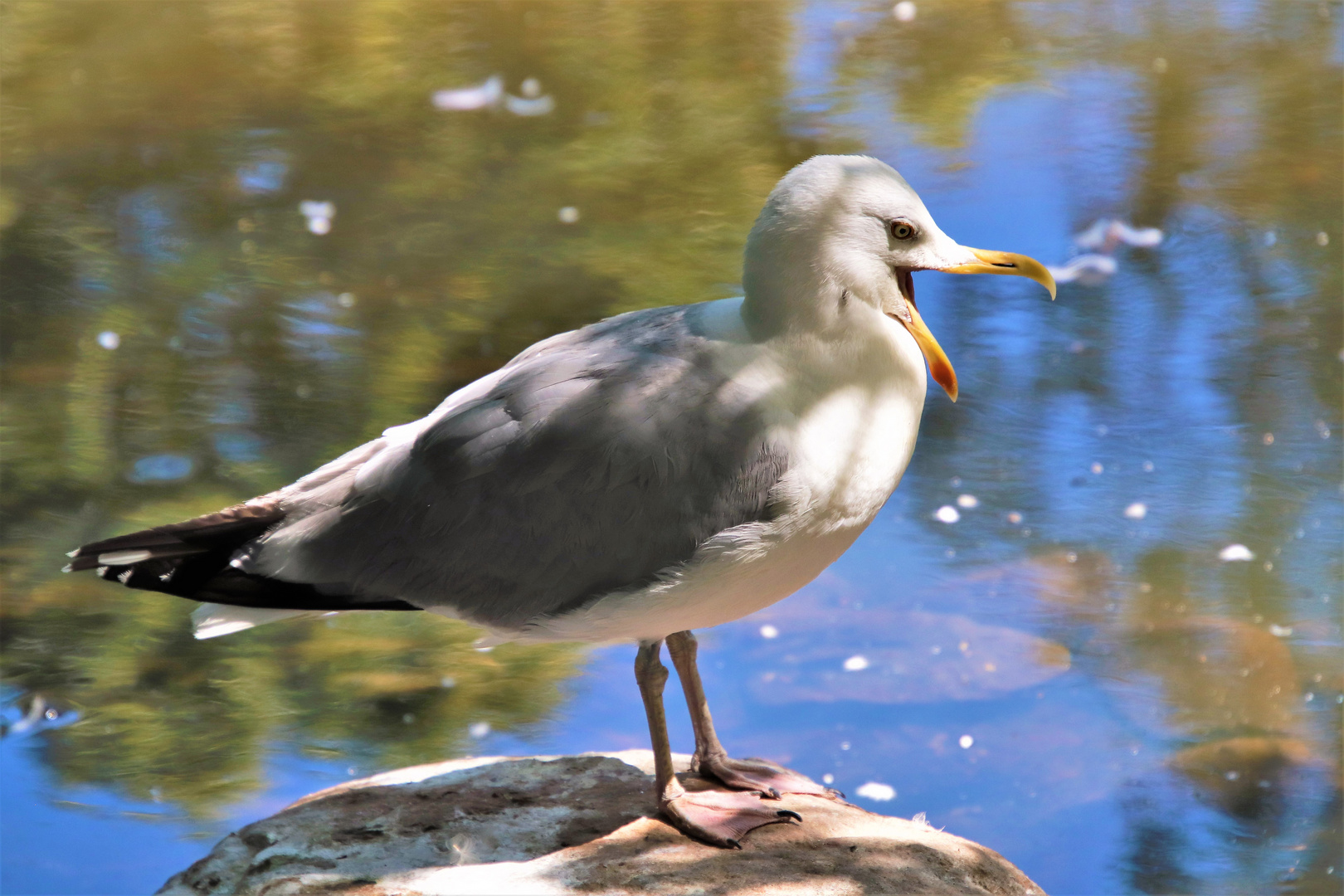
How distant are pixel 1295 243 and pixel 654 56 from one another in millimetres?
3328

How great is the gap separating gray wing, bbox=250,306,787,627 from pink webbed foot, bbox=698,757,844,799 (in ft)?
1.95

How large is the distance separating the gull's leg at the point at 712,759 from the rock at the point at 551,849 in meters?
0.04

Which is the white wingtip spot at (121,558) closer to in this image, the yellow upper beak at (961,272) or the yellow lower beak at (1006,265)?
the yellow upper beak at (961,272)

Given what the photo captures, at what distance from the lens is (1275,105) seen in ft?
21.9

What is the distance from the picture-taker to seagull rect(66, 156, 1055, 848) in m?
Result: 2.29

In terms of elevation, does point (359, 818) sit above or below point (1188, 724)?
above

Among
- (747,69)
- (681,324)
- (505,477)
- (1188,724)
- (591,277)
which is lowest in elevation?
(1188,724)

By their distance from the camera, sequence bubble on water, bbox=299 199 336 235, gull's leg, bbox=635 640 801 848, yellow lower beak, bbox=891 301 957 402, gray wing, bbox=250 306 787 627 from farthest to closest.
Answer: bubble on water, bbox=299 199 336 235 < gull's leg, bbox=635 640 801 848 < yellow lower beak, bbox=891 301 957 402 < gray wing, bbox=250 306 787 627

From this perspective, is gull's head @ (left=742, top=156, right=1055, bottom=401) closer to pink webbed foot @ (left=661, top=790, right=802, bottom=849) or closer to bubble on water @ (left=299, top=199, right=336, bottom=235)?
pink webbed foot @ (left=661, top=790, right=802, bottom=849)

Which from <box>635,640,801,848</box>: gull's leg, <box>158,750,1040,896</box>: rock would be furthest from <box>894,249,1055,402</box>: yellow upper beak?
<box>158,750,1040,896</box>: rock

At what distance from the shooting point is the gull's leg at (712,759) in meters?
2.68

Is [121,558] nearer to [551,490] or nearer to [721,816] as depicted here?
[551,490]

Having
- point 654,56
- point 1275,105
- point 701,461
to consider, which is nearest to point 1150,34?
point 1275,105

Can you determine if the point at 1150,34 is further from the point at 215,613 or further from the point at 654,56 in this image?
the point at 215,613
